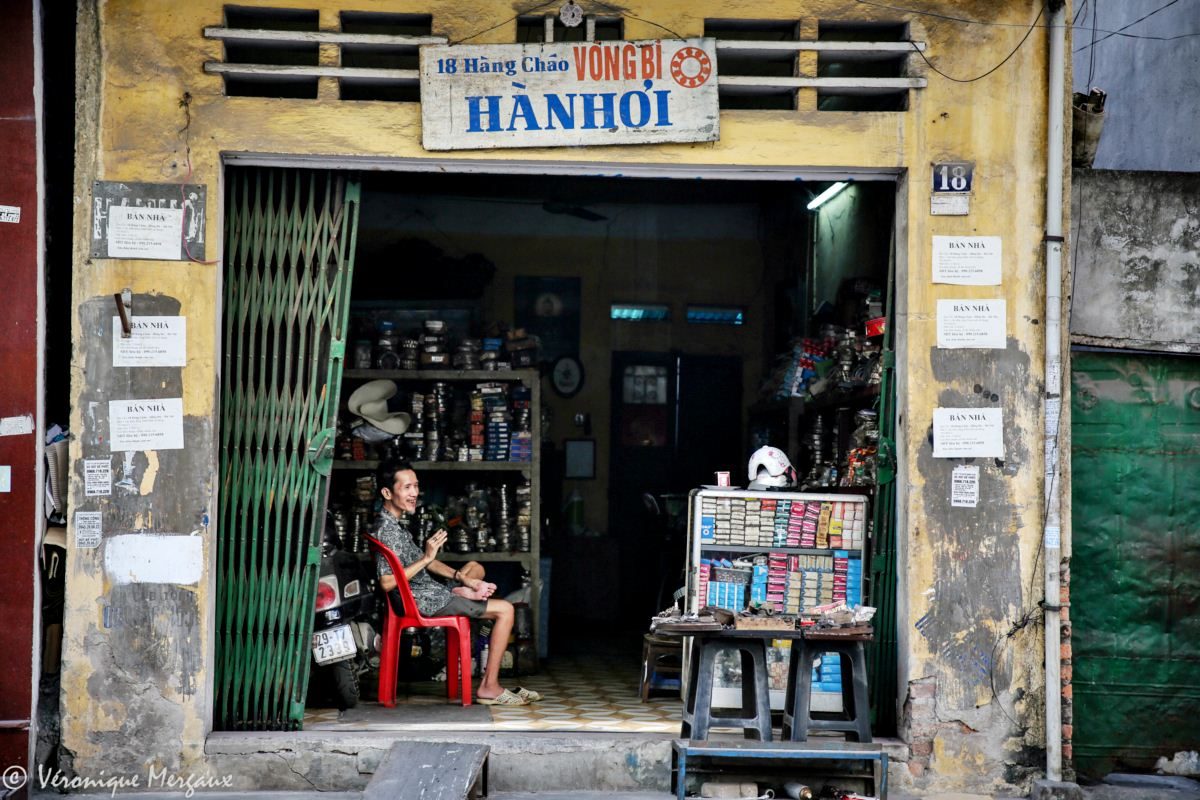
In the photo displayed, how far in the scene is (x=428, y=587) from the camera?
7.79m

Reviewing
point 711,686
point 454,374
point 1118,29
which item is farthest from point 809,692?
point 1118,29

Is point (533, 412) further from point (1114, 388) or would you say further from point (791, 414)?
point (1114, 388)

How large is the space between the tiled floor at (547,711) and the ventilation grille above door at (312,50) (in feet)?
11.2

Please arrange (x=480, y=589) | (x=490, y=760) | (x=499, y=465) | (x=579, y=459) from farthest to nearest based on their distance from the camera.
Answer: (x=579, y=459) < (x=499, y=465) < (x=480, y=589) < (x=490, y=760)

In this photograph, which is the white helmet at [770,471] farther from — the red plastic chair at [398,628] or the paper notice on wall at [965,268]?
the red plastic chair at [398,628]

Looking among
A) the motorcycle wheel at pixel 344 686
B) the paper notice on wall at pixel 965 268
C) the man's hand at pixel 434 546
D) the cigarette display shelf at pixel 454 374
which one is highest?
the paper notice on wall at pixel 965 268

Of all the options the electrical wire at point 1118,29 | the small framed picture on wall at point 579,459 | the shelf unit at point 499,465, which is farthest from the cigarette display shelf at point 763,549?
the small framed picture on wall at point 579,459

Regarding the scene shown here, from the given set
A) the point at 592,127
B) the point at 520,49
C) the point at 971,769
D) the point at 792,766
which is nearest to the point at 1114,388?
the point at 971,769

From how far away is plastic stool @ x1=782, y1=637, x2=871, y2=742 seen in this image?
Result: 6277 millimetres

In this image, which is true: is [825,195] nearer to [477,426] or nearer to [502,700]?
[477,426]

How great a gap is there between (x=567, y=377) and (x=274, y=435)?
5.70m

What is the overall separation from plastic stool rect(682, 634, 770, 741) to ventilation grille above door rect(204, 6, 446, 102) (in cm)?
326

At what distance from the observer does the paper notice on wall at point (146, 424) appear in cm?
639

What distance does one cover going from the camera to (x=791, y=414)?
33.1ft
